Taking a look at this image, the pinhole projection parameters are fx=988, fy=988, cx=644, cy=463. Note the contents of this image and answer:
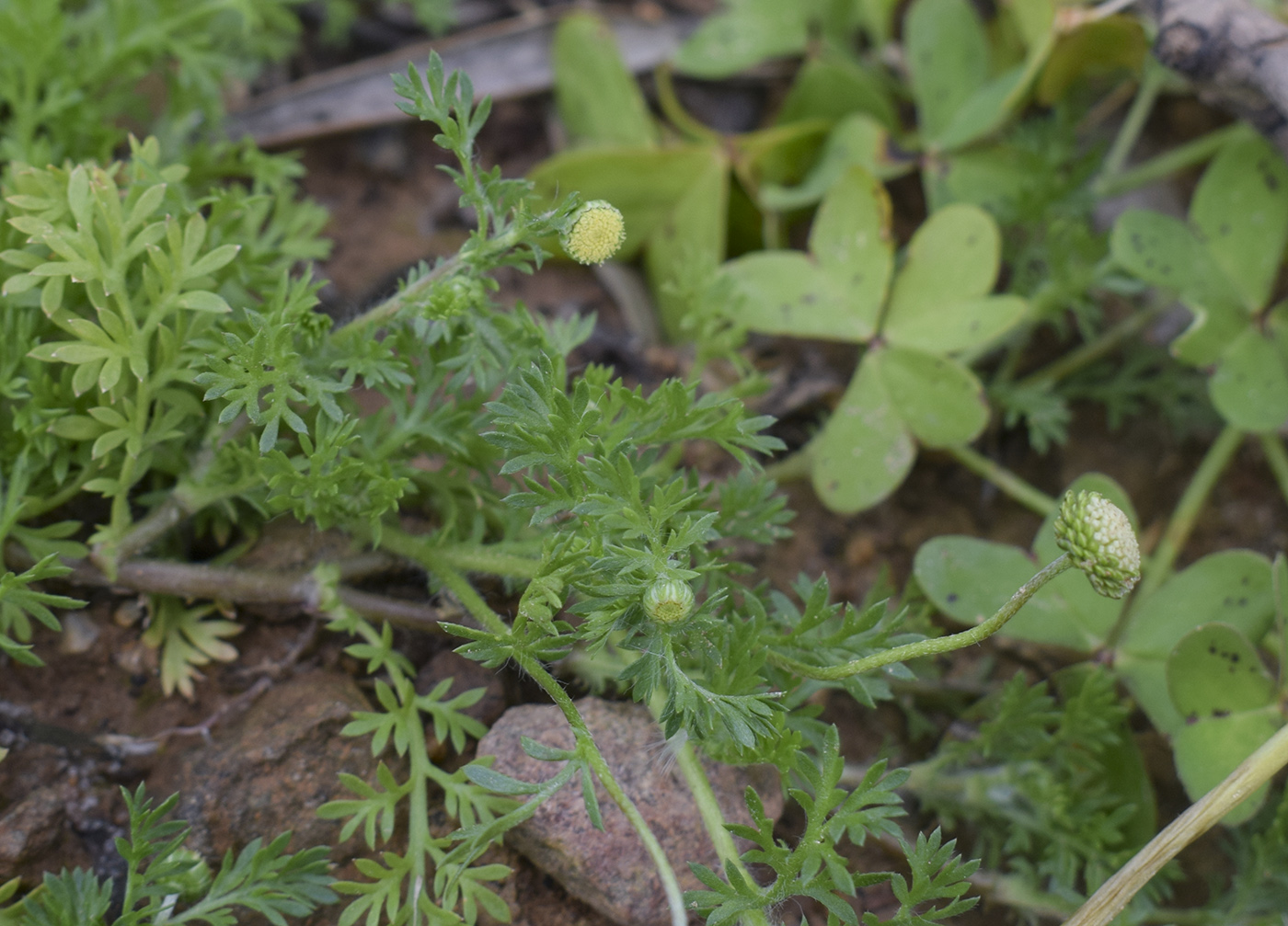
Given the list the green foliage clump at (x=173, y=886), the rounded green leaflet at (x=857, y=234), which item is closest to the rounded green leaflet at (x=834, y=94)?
the rounded green leaflet at (x=857, y=234)

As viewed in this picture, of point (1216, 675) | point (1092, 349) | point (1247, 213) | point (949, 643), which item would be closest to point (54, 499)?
point (949, 643)

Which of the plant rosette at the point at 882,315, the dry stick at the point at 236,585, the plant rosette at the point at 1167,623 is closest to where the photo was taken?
the dry stick at the point at 236,585

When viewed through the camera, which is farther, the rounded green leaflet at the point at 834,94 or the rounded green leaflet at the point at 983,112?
the rounded green leaflet at the point at 834,94

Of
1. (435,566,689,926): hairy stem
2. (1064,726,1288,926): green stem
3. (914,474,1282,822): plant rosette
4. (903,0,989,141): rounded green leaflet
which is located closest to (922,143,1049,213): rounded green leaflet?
(903,0,989,141): rounded green leaflet

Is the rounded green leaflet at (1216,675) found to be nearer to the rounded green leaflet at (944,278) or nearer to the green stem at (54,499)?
the rounded green leaflet at (944,278)

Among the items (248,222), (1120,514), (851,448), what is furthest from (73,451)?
(1120,514)

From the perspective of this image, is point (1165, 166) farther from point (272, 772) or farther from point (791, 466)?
point (272, 772)
